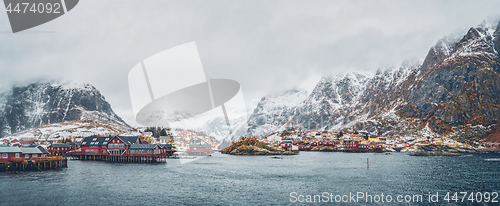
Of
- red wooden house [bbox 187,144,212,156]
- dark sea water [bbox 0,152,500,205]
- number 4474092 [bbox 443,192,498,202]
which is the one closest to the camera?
dark sea water [bbox 0,152,500,205]

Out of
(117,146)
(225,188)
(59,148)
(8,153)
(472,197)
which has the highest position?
(8,153)

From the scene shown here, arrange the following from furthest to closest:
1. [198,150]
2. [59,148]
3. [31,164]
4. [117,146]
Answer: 1. [198,150]
2. [59,148]
3. [117,146]
4. [31,164]

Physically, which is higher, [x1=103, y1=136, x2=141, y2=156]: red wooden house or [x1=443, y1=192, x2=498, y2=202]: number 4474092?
[x1=103, y1=136, x2=141, y2=156]: red wooden house

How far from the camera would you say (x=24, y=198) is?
52.1 metres

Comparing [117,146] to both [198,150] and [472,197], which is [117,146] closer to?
[198,150]

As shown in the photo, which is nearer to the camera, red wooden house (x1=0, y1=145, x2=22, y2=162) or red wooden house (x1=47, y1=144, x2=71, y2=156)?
A: red wooden house (x1=0, y1=145, x2=22, y2=162)

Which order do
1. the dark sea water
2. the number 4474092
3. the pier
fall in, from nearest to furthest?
the dark sea water < the number 4474092 < the pier

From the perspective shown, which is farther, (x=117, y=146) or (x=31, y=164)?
(x=117, y=146)

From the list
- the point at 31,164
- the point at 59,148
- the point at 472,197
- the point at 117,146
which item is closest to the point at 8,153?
the point at 31,164

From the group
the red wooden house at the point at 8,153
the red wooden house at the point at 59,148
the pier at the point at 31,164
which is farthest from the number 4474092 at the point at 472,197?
the red wooden house at the point at 59,148

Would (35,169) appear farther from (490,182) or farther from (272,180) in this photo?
(490,182)

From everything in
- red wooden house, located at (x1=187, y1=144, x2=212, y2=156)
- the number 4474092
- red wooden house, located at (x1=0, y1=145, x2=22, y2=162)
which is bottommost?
red wooden house, located at (x1=187, y1=144, x2=212, y2=156)

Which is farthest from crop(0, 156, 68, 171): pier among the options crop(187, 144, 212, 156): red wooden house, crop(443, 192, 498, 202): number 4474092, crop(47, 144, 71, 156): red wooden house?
crop(443, 192, 498, 202): number 4474092

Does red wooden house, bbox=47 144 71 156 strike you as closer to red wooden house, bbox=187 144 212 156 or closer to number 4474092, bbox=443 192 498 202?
red wooden house, bbox=187 144 212 156
